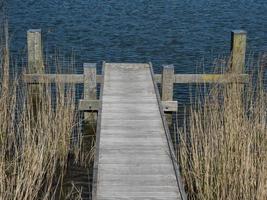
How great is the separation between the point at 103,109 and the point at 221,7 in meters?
13.3

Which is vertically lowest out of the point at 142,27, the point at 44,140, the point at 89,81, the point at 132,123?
the point at 44,140

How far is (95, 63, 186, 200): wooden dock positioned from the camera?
510 centimetres

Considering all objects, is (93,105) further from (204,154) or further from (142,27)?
(142,27)

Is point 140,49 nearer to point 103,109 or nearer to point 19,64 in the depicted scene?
point 19,64

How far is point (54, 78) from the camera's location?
7.88 m

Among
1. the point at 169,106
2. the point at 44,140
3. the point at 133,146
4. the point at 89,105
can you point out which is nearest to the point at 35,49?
the point at 89,105

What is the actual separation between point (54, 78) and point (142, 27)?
27.5 ft

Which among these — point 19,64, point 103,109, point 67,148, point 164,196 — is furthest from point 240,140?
point 19,64

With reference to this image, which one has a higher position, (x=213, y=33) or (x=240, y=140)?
(x=213, y=33)

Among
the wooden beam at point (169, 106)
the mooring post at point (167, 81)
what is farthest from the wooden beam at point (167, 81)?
the wooden beam at point (169, 106)

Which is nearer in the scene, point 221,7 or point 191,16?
point 191,16

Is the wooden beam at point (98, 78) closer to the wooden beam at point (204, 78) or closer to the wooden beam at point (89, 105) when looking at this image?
the wooden beam at point (204, 78)

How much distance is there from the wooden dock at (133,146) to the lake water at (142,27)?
4039 mm

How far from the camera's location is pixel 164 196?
16.3 feet
